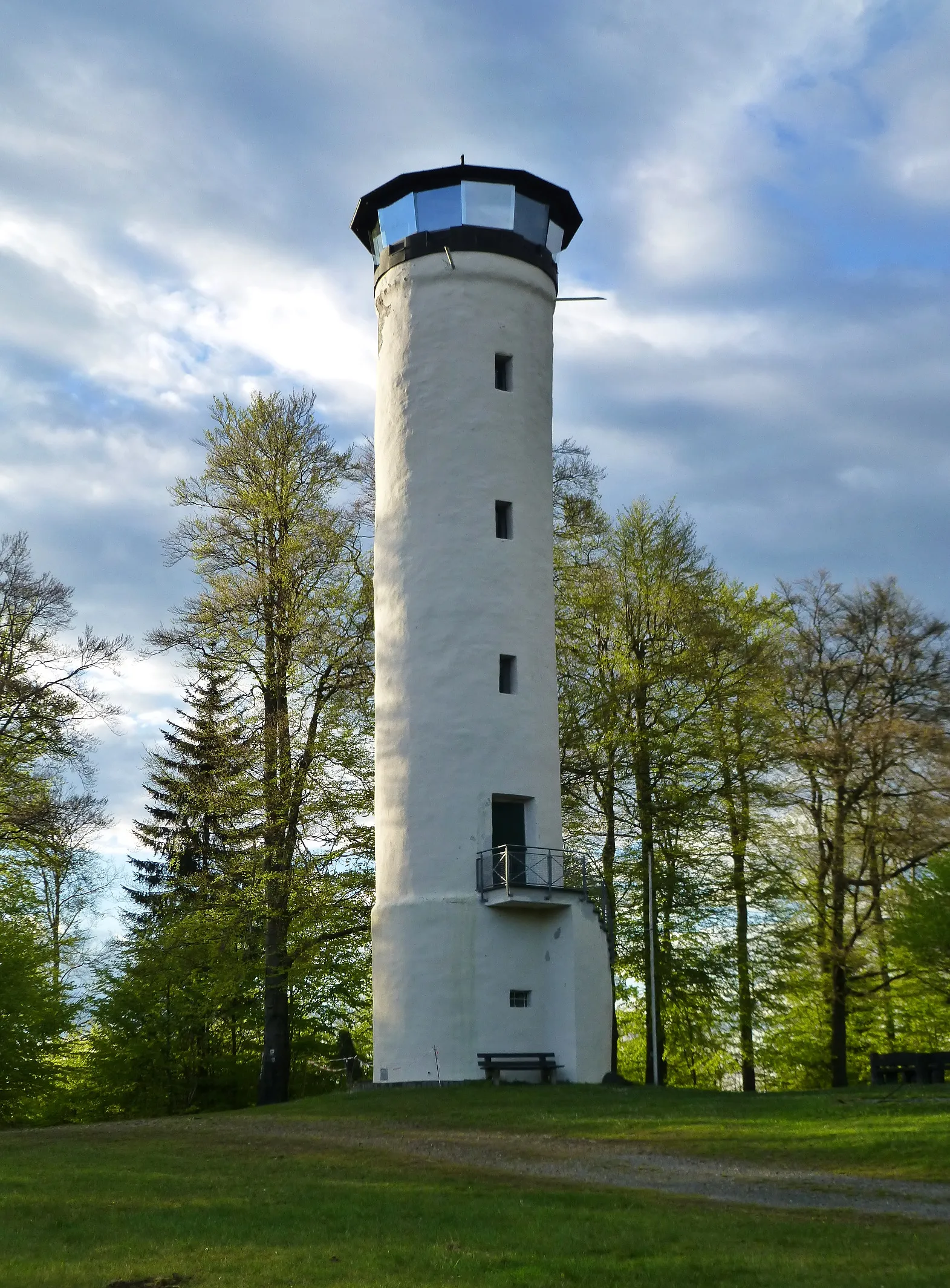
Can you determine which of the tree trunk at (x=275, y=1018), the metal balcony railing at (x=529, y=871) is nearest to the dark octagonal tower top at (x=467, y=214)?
the metal balcony railing at (x=529, y=871)

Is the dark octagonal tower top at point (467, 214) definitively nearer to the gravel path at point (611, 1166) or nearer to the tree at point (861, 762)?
the tree at point (861, 762)

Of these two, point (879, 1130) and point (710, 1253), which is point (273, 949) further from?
point (710, 1253)

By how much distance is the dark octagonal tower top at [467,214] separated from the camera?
26609 mm

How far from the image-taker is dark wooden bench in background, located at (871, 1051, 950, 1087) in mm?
19188

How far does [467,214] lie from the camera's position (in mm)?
26719

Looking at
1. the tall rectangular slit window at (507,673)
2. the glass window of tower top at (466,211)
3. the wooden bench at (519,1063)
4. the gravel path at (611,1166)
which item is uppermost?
the glass window of tower top at (466,211)

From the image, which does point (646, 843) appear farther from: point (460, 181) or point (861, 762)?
point (460, 181)

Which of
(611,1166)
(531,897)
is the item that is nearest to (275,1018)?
(531,897)

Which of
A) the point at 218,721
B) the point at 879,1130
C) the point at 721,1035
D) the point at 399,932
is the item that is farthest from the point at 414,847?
the point at 879,1130

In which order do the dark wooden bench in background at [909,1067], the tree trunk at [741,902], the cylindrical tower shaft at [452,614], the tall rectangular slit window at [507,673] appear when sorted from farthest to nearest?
the tree trunk at [741,902], the tall rectangular slit window at [507,673], the cylindrical tower shaft at [452,614], the dark wooden bench in background at [909,1067]

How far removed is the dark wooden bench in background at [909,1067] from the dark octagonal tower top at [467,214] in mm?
16582

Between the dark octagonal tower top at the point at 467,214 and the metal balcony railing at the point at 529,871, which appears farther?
the dark octagonal tower top at the point at 467,214

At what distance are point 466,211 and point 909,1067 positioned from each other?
Answer: 17.9 meters

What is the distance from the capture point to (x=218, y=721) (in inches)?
1109
